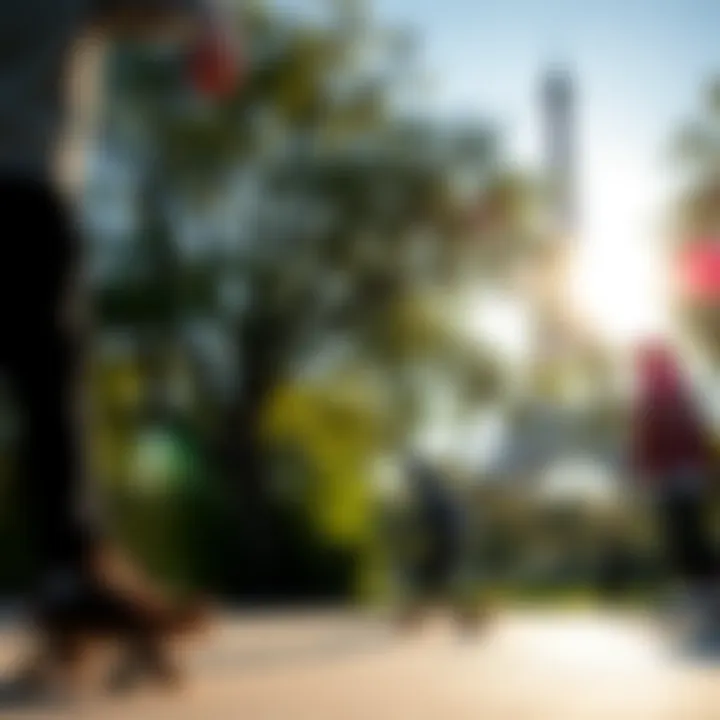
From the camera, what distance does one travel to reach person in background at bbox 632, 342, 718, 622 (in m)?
0.57

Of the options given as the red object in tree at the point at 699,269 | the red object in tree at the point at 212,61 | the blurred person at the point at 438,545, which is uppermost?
the red object in tree at the point at 212,61

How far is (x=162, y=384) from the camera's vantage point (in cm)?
71

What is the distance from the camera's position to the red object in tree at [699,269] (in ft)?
1.99

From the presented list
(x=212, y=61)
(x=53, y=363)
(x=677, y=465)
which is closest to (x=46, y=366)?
(x=53, y=363)

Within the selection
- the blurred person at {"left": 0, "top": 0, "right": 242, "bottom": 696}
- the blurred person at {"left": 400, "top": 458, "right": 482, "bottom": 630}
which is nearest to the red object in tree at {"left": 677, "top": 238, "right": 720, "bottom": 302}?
the blurred person at {"left": 400, "top": 458, "right": 482, "bottom": 630}

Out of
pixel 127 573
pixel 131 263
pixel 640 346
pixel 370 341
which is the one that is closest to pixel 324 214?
pixel 370 341

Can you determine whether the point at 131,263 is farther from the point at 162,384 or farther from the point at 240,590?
the point at 240,590

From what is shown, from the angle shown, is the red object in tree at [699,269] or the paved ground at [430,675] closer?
the paved ground at [430,675]

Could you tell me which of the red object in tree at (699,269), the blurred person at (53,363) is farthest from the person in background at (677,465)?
the blurred person at (53,363)

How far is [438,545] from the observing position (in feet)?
2.07

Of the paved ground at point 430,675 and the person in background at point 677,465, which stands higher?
the person in background at point 677,465

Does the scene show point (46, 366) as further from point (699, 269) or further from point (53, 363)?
point (699, 269)

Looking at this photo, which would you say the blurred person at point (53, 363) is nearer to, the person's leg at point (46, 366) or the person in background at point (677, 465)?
the person's leg at point (46, 366)

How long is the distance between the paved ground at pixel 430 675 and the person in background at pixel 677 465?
0.13 feet
